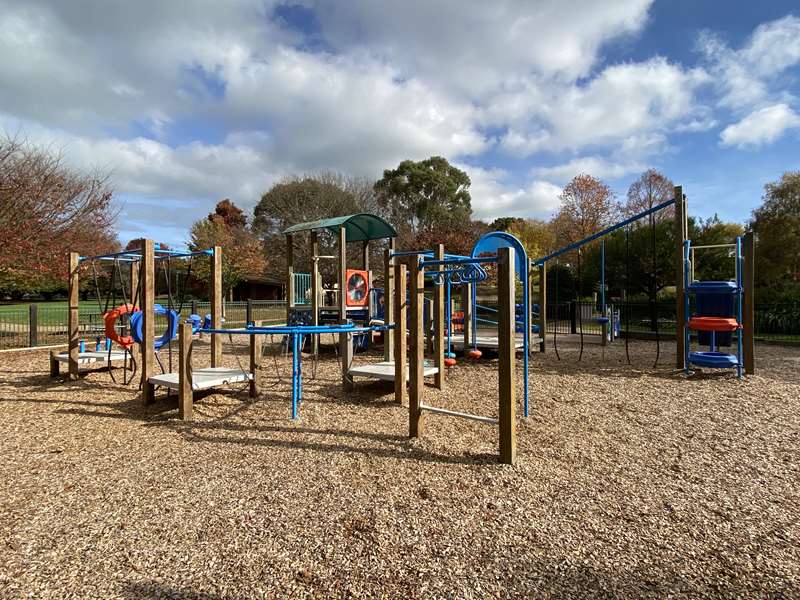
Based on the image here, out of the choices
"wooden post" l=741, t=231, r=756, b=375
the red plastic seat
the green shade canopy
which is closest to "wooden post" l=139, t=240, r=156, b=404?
the green shade canopy

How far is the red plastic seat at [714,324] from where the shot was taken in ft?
25.0

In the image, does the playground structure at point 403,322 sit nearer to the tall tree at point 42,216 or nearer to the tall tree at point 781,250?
the tall tree at point 42,216

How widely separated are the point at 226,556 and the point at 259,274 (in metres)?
31.2

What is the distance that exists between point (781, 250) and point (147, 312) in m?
22.8

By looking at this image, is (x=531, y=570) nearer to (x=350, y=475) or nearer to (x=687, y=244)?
(x=350, y=475)

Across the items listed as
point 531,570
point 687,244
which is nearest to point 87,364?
point 531,570

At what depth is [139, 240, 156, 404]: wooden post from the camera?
589 cm

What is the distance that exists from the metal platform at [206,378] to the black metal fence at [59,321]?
2.79 metres

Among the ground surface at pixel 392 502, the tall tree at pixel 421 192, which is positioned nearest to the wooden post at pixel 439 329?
the ground surface at pixel 392 502

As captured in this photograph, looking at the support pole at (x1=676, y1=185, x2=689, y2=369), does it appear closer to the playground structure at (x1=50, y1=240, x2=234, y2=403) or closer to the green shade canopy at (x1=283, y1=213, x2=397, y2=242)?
the green shade canopy at (x1=283, y1=213, x2=397, y2=242)

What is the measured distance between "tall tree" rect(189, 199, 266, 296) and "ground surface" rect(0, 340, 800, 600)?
2490 centimetres

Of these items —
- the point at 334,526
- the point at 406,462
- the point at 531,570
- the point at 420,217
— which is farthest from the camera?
the point at 420,217

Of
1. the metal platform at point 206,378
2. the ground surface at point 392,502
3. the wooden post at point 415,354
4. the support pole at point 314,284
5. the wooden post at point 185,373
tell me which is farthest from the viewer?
A: the support pole at point 314,284

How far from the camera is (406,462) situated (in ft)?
12.9
